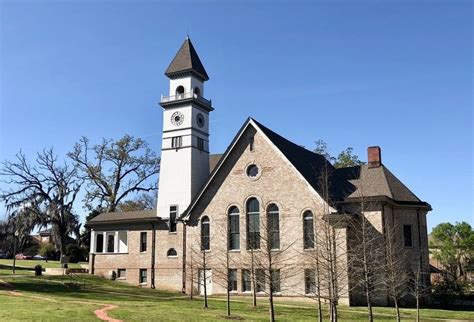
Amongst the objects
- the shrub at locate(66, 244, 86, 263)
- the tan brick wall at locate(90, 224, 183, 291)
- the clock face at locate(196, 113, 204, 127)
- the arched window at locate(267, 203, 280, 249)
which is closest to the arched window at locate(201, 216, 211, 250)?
the tan brick wall at locate(90, 224, 183, 291)

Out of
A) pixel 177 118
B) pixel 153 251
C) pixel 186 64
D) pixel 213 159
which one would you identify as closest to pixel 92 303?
pixel 153 251

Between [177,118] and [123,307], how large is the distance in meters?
23.1

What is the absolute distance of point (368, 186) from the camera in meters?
38.7

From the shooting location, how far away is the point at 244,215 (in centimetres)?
3919

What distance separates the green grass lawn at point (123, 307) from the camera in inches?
930

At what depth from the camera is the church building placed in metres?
35.8

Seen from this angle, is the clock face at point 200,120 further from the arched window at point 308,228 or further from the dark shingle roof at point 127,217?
the arched window at point 308,228

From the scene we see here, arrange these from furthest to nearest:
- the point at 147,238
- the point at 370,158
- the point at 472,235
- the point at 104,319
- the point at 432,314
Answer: the point at 472,235, the point at 147,238, the point at 370,158, the point at 432,314, the point at 104,319

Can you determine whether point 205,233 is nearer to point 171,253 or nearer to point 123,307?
point 171,253

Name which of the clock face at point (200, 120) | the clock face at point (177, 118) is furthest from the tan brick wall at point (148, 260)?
the clock face at point (200, 120)

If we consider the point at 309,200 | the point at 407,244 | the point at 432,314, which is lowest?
the point at 432,314

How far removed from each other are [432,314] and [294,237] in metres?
11.0

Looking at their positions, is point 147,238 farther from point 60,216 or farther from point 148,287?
point 60,216

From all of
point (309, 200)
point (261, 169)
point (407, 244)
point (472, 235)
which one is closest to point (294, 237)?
point (309, 200)
